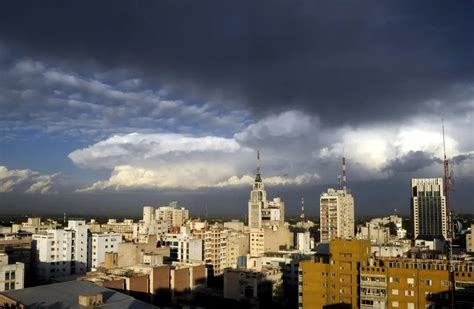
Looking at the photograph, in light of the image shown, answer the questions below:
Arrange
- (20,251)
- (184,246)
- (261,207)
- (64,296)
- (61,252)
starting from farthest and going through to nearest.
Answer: (261,207)
(184,246)
(61,252)
(20,251)
(64,296)

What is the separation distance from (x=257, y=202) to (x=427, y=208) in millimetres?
24291

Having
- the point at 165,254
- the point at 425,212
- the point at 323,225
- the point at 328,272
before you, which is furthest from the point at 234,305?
the point at 425,212

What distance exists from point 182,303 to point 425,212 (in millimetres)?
52734

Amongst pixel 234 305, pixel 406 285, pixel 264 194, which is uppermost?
pixel 264 194

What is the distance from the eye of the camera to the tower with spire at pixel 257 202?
231ft

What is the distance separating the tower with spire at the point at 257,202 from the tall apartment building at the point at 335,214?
892 cm

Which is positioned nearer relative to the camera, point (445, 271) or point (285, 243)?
point (445, 271)

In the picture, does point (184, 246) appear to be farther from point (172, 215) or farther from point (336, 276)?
point (172, 215)

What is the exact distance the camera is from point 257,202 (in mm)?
71375

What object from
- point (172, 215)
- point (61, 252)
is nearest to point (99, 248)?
point (61, 252)

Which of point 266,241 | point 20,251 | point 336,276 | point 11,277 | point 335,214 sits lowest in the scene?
point 266,241

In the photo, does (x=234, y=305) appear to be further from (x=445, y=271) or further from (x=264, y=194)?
(x=264, y=194)

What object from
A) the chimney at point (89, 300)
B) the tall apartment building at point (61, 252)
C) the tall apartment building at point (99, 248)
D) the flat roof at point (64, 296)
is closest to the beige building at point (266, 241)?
the tall apartment building at point (99, 248)

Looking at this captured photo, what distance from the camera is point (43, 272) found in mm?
33438
